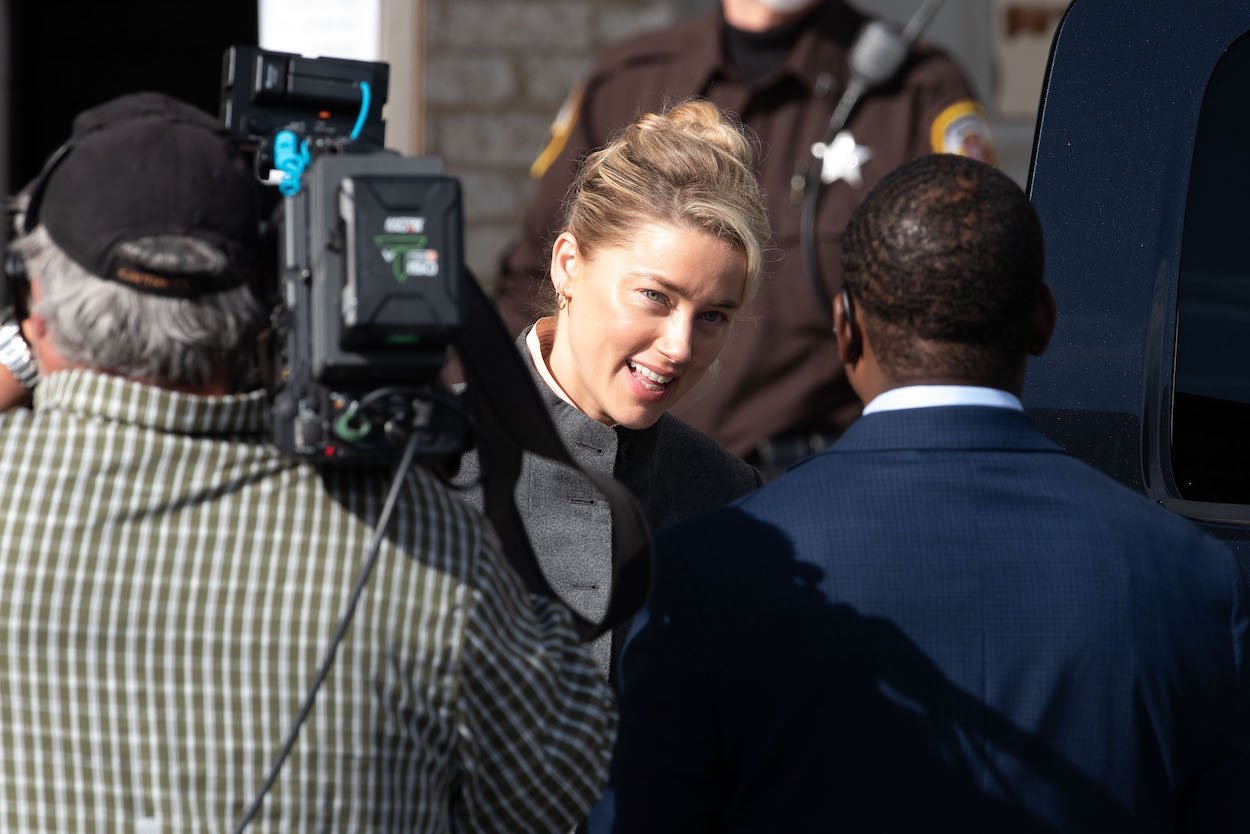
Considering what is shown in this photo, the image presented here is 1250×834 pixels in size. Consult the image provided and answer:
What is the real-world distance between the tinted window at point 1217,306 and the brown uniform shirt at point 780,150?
2268 mm

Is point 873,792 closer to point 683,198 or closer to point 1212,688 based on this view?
point 1212,688

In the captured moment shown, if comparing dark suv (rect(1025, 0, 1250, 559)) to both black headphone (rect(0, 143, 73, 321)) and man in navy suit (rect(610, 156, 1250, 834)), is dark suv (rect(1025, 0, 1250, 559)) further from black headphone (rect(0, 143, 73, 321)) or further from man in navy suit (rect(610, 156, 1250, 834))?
black headphone (rect(0, 143, 73, 321))

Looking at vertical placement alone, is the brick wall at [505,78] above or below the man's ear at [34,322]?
below

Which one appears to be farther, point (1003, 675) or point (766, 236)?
point (766, 236)

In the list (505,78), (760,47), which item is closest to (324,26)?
(505,78)

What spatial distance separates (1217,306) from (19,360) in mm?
1422

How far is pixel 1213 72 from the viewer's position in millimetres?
2342

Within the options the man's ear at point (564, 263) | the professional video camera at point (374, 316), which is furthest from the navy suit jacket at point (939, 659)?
the man's ear at point (564, 263)

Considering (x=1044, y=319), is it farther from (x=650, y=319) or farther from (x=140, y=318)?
(x=140, y=318)

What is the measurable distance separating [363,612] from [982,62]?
4.84 meters

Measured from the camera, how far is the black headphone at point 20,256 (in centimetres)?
170

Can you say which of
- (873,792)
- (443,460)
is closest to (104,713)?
(443,460)

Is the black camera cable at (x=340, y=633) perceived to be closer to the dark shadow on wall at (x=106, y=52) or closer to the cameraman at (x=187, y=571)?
the cameraman at (x=187, y=571)

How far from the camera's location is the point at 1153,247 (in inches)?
90.9
